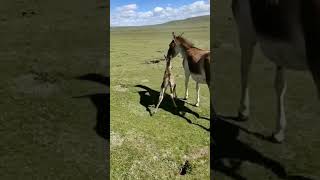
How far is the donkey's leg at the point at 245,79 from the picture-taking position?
10.5 meters

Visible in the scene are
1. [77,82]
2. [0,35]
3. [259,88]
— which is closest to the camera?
[259,88]

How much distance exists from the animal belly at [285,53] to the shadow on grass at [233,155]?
1.91 meters

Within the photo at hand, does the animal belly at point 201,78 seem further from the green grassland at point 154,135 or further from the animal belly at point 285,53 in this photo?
the animal belly at point 285,53

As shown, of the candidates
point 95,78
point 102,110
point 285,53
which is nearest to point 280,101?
point 285,53

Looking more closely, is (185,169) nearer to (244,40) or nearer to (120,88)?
(244,40)

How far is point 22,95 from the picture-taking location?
12688 millimetres

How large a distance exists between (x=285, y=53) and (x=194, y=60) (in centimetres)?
335

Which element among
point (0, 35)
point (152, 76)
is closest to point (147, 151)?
point (152, 76)

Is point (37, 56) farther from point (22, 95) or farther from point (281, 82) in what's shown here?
point (281, 82)

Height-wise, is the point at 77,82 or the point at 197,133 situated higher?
the point at 77,82

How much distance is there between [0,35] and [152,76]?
11913mm

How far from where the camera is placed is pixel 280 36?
30.3 ft

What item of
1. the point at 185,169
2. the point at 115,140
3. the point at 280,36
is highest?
the point at 280,36

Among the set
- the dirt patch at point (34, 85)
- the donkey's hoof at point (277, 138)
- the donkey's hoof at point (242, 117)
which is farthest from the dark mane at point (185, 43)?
the donkey's hoof at point (277, 138)
